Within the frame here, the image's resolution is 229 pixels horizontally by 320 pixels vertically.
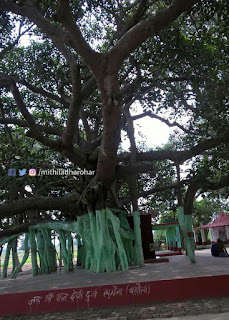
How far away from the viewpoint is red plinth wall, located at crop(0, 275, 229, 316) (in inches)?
219

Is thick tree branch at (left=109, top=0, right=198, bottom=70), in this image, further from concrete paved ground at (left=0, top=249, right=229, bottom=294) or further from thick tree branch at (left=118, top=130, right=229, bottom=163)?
concrete paved ground at (left=0, top=249, right=229, bottom=294)

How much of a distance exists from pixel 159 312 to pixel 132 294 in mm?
712

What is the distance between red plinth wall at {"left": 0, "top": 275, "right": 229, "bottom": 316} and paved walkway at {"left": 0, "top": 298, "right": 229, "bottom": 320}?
120 millimetres

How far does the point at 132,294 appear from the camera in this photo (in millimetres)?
5617

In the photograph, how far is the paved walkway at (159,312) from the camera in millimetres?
4729

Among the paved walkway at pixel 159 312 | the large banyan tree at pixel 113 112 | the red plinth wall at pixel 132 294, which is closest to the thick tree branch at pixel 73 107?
the large banyan tree at pixel 113 112

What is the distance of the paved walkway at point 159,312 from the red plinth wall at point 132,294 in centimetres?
12

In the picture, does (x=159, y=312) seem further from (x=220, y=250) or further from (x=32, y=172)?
(x=220, y=250)

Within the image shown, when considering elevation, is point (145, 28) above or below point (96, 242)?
above

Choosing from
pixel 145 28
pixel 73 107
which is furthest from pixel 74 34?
pixel 73 107

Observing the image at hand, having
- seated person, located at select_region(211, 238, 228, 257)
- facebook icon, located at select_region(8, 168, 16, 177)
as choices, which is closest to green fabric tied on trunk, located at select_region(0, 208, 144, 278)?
facebook icon, located at select_region(8, 168, 16, 177)

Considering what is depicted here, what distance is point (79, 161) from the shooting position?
9891mm

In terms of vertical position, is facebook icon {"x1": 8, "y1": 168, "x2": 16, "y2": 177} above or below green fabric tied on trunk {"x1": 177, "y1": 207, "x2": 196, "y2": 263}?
above

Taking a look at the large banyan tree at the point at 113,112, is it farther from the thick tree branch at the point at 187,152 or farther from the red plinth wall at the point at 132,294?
the red plinth wall at the point at 132,294
